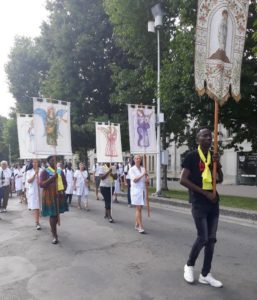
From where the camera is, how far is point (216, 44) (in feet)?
19.7

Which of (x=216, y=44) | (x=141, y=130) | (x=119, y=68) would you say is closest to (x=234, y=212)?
(x=141, y=130)

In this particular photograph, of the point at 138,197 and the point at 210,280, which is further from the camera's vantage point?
the point at 138,197

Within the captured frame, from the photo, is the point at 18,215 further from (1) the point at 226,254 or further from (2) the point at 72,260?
(1) the point at 226,254

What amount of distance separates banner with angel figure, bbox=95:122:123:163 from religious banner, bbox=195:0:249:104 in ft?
20.2

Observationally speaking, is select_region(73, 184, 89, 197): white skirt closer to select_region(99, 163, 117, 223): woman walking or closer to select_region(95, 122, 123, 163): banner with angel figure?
select_region(95, 122, 123, 163): banner with angel figure

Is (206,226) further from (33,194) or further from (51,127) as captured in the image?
(33,194)

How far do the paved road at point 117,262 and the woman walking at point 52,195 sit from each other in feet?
1.80

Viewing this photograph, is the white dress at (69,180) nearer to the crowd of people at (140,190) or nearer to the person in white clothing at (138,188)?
the crowd of people at (140,190)

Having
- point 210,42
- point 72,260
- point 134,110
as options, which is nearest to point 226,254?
point 72,260

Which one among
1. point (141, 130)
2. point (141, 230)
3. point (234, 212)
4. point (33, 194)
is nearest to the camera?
point (141, 230)

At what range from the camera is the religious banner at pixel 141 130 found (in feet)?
36.4

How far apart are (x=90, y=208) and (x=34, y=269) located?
7.72 metres

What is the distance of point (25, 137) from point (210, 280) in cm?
834

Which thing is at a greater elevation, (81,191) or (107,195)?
(107,195)
